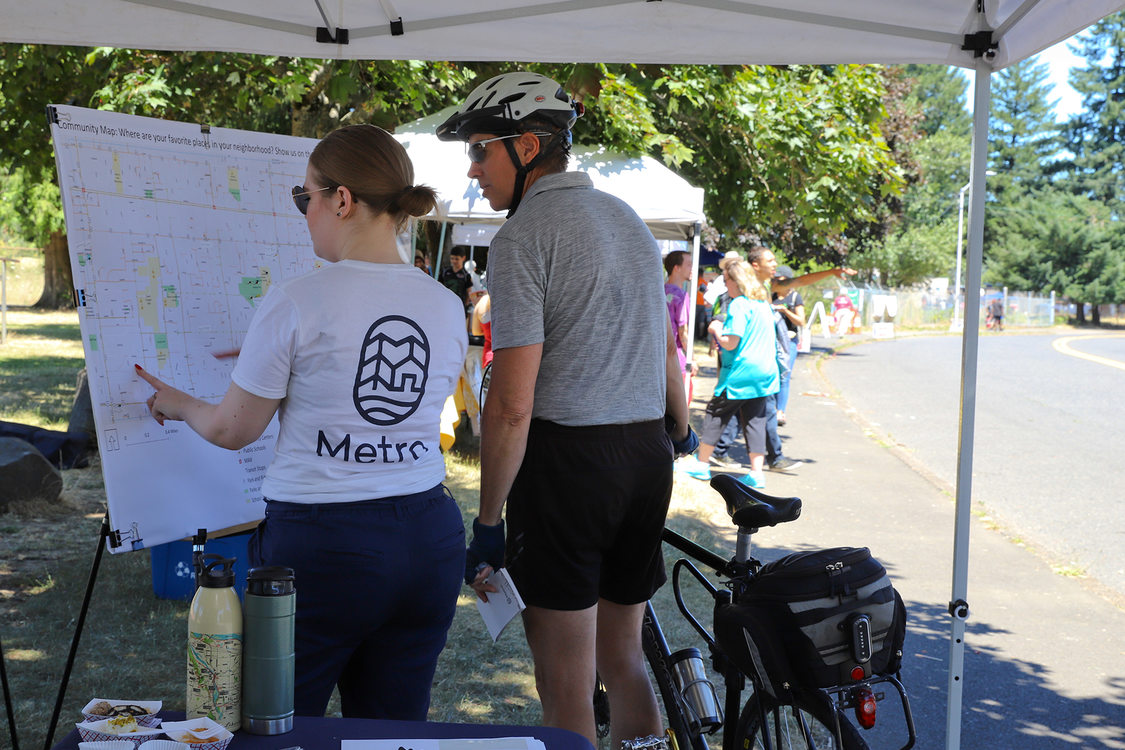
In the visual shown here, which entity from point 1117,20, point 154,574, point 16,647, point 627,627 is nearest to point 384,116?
point 154,574

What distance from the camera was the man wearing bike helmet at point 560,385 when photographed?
7.64ft

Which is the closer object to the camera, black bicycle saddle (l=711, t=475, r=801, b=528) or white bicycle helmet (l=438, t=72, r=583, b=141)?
white bicycle helmet (l=438, t=72, r=583, b=141)

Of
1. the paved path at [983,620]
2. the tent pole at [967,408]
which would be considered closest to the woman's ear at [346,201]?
the tent pole at [967,408]

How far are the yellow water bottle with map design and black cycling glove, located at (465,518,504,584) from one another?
0.81 m

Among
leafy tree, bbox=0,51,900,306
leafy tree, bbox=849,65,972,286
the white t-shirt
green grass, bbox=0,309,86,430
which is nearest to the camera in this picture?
the white t-shirt

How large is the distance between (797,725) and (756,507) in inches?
22.7

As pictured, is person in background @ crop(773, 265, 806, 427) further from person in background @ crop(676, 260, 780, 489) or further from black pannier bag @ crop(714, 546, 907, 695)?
black pannier bag @ crop(714, 546, 907, 695)

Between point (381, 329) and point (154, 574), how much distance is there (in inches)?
153

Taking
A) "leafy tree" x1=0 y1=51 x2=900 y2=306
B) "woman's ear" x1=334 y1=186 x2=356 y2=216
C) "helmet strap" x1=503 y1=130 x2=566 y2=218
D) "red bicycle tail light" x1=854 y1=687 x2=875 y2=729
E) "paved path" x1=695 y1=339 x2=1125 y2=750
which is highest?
"leafy tree" x1=0 y1=51 x2=900 y2=306

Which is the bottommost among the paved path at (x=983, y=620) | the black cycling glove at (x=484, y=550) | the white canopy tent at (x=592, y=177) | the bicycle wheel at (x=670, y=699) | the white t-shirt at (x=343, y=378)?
the paved path at (x=983, y=620)

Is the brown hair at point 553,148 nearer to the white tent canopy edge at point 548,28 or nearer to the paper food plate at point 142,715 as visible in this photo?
the white tent canopy edge at point 548,28

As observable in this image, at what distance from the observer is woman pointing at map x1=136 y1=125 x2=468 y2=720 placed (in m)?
2.04

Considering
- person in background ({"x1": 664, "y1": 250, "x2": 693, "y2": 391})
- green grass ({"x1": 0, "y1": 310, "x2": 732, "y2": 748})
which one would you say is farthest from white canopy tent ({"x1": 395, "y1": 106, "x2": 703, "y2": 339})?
green grass ({"x1": 0, "y1": 310, "x2": 732, "y2": 748})

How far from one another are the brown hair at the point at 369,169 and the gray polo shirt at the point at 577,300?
0.28m
